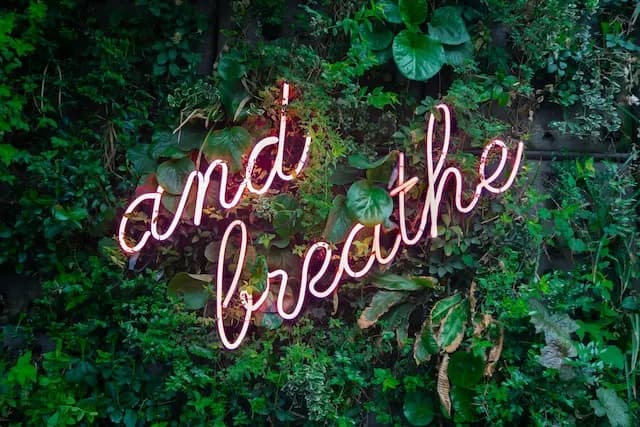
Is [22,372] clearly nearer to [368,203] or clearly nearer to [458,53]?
[368,203]

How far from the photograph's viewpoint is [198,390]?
8.64 ft

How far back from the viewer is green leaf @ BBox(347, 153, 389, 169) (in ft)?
8.58

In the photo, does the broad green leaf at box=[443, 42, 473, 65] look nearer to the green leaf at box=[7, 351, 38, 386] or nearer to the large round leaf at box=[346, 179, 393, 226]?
the large round leaf at box=[346, 179, 393, 226]

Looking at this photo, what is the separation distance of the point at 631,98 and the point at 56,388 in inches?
124

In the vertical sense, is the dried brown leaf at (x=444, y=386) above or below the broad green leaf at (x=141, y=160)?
below

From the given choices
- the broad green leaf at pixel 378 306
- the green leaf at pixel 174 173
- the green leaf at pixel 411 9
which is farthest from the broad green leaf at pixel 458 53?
the green leaf at pixel 174 173

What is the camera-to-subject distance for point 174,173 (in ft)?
8.54

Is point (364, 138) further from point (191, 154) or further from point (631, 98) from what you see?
point (631, 98)

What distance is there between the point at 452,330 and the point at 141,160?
1.70 meters

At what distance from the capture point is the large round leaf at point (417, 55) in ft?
8.96

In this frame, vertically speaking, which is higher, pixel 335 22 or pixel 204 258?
pixel 335 22

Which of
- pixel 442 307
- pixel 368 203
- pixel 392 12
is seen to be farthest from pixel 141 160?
pixel 442 307

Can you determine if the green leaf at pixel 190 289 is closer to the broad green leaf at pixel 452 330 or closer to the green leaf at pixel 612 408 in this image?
the broad green leaf at pixel 452 330

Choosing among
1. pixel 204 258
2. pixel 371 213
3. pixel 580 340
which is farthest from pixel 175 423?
pixel 580 340
